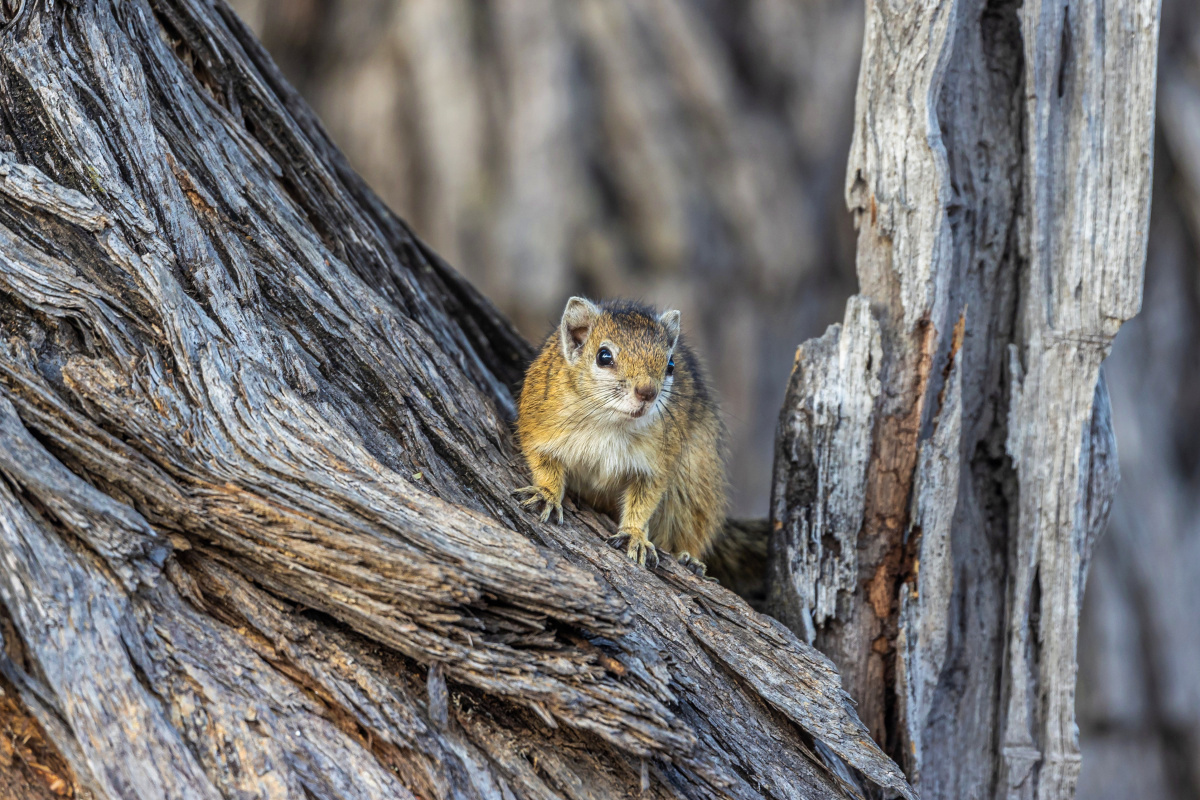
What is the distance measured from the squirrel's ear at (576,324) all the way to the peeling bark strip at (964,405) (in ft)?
3.52

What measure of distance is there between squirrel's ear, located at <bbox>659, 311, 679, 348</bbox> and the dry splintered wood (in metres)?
1.31

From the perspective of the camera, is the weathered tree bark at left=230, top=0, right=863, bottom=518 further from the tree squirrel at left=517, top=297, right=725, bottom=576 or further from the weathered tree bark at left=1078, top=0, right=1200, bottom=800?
the tree squirrel at left=517, top=297, right=725, bottom=576

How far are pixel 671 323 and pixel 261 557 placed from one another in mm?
2497

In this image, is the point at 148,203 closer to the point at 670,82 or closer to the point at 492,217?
the point at 492,217

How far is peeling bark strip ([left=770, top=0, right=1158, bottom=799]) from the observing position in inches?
163

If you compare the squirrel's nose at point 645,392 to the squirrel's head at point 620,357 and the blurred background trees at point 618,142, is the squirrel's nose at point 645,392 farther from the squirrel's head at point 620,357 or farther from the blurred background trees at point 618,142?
the blurred background trees at point 618,142

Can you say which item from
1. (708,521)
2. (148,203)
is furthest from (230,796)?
(708,521)

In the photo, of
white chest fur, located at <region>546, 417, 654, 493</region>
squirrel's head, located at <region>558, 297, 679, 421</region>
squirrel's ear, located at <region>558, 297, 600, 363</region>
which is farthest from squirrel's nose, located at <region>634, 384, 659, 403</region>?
squirrel's ear, located at <region>558, 297, 600, 363</region>

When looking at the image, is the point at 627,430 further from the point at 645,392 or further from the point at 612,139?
the point at 612,139

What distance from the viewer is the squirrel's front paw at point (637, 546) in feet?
13.7

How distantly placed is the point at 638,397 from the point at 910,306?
3.86 feet

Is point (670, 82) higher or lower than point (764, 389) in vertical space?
higher

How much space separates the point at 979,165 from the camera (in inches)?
172

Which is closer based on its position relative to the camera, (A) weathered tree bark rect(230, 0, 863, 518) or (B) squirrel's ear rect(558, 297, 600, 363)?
(B) squirrel's ear rect(558, 297, 600, 363)
